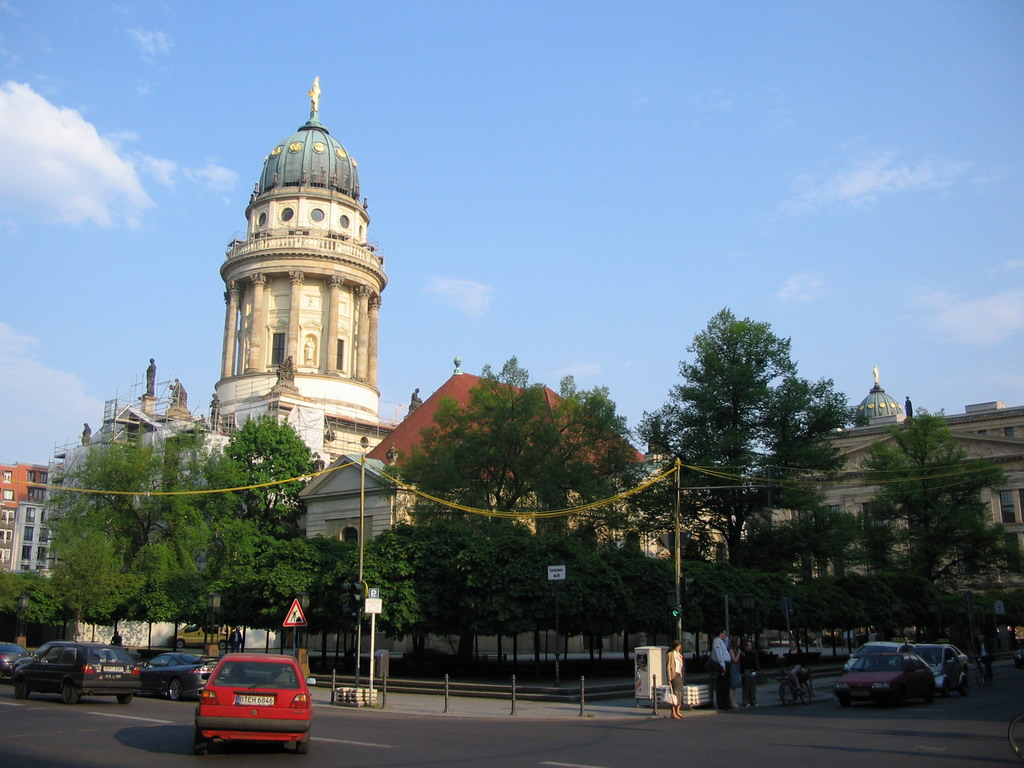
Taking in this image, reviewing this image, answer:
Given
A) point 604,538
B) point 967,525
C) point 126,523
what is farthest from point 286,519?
→ point 967,525

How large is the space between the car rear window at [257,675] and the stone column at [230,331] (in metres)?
70.8

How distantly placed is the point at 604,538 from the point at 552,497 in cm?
421

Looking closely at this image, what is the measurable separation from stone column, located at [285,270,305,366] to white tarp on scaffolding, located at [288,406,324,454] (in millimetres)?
7380

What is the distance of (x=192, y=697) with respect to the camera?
2758 centimetres

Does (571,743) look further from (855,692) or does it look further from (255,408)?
(255,408)

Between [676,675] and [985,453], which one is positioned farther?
[985,453]

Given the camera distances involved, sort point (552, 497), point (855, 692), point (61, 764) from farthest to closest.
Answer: point (552, 497), point (855, 692), point (61, 764)

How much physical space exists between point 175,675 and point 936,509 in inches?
1843

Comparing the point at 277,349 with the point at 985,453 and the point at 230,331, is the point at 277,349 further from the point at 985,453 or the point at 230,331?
the point at 985,453

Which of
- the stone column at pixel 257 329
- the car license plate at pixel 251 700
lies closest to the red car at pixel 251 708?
the car license plate at pixel 251 700

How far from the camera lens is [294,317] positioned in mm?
81438

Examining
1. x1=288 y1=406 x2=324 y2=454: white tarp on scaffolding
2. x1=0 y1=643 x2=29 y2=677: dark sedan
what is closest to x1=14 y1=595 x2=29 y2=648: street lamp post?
x1=0 y1=643 x2=29 y2=677: dark sedan

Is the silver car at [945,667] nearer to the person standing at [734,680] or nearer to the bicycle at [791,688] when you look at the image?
the bicycle at [791,688]

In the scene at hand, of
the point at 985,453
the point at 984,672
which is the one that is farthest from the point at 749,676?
the point at 985,453
